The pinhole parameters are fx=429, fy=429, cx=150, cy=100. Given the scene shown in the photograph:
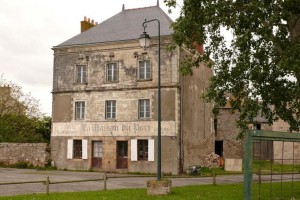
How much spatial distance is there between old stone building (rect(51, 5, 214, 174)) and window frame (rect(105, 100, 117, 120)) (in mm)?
67

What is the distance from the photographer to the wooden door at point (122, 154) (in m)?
28.0

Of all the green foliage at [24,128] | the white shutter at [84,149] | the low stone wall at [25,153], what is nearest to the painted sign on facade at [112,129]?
the white shutter at [84,149]

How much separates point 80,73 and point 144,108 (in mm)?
5713

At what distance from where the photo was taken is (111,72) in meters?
29.1

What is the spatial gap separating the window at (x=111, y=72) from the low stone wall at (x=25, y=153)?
665 cm

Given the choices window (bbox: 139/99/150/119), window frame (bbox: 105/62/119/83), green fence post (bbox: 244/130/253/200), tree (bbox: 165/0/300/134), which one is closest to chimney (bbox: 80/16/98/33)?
window frame (bbox: 105/62/119/83)

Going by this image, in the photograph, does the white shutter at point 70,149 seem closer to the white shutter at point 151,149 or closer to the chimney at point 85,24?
the white shutter at point 151,149

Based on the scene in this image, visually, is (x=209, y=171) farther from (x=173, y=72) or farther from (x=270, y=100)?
(x=270, y=100)

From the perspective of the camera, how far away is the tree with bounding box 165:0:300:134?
14.2m

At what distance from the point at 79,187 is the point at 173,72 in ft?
36.1

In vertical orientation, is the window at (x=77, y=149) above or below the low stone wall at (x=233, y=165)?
above

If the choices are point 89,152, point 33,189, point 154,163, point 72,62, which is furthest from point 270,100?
point 72,62

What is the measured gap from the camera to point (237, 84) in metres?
15.7

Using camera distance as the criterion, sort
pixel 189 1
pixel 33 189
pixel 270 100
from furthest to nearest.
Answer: pixel 33 189
pixel 270 100
pixel 189 1
